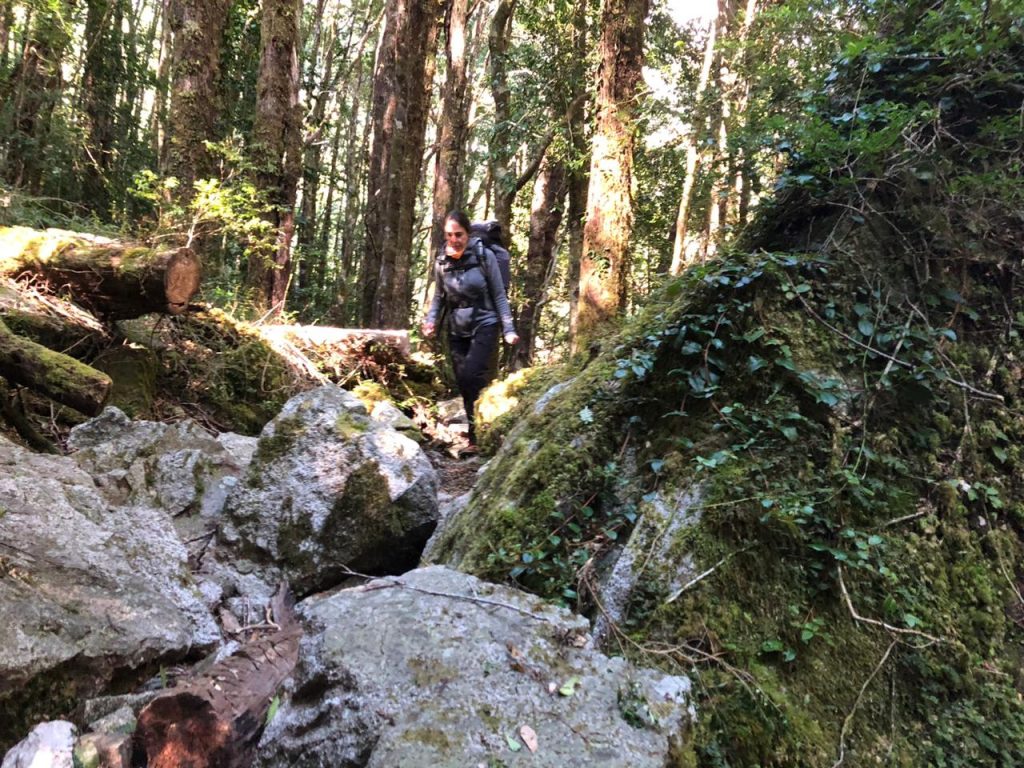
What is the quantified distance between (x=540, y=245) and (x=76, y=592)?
10984 millimetres

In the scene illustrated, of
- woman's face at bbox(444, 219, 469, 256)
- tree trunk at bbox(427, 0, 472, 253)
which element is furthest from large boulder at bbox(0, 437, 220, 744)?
tree trunk at bbox(427, 0, 472, 253)

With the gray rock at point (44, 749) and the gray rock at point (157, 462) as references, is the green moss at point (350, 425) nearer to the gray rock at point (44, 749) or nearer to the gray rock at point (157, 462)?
the gray rock at point (157, 462)

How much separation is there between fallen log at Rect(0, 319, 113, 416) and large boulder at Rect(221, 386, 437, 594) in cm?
136

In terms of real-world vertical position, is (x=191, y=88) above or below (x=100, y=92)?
below

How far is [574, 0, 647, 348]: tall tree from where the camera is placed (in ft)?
21.2

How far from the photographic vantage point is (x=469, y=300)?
592cm

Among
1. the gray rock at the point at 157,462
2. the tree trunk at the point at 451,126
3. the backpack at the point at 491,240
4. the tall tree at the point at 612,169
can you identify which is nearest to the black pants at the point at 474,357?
the backpack at the point at 491,240

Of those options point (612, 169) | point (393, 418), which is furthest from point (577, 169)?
point (393, 418)

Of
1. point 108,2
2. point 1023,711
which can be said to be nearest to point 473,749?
point 1023,711

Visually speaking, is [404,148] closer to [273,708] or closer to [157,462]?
[157,462]

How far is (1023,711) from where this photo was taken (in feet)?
6.81

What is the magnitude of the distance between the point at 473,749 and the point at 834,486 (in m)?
1.71

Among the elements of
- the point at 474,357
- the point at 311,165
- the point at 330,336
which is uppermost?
the point at 311,165

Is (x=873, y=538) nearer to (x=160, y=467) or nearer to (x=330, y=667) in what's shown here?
(x=330, y=667)
